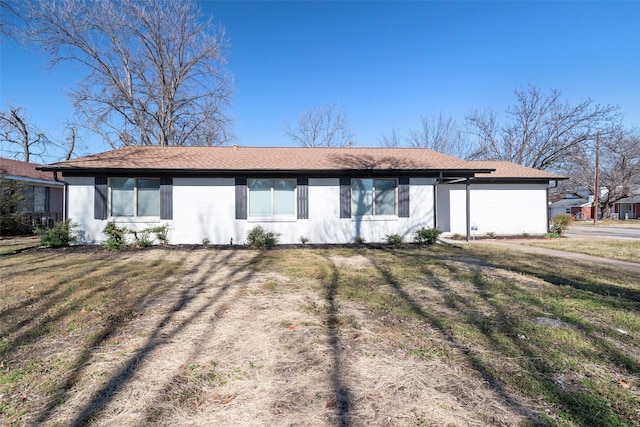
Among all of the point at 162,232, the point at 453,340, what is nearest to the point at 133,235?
the point at 162,232

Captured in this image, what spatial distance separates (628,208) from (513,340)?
54.8 meters

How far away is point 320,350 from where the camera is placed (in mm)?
2838

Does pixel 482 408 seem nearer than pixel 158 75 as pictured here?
Yes

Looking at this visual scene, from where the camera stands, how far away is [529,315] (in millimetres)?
3736

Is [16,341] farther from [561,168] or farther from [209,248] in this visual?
[561,168]

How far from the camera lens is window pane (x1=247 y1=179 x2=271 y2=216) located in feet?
33.9

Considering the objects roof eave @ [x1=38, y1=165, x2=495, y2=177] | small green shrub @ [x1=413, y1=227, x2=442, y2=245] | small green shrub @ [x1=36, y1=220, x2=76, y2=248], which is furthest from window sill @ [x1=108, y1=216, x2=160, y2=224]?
small green shrub @ [x1=413, y1=227, x2=442, y2=245]

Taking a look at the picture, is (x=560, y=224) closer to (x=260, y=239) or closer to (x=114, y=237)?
(x=260, y=239)

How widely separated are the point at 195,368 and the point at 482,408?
7.18 feet

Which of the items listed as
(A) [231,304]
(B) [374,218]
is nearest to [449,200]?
(B) [374,218]

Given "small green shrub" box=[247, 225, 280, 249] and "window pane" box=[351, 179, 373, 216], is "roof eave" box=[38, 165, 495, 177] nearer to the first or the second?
"window pane" box=[351, 179, 373, 216]

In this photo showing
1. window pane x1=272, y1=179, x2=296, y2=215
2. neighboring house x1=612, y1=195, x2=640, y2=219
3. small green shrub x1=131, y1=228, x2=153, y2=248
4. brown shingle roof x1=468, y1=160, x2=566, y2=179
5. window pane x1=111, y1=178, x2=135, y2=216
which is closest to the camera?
small green shrub x1=131, y1=228, x2=153, y2=248

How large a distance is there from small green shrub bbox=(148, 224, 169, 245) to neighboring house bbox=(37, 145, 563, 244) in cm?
16

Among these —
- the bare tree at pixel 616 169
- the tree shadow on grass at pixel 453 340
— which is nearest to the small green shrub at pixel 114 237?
the tree shadow on grass at pixel 453 340
